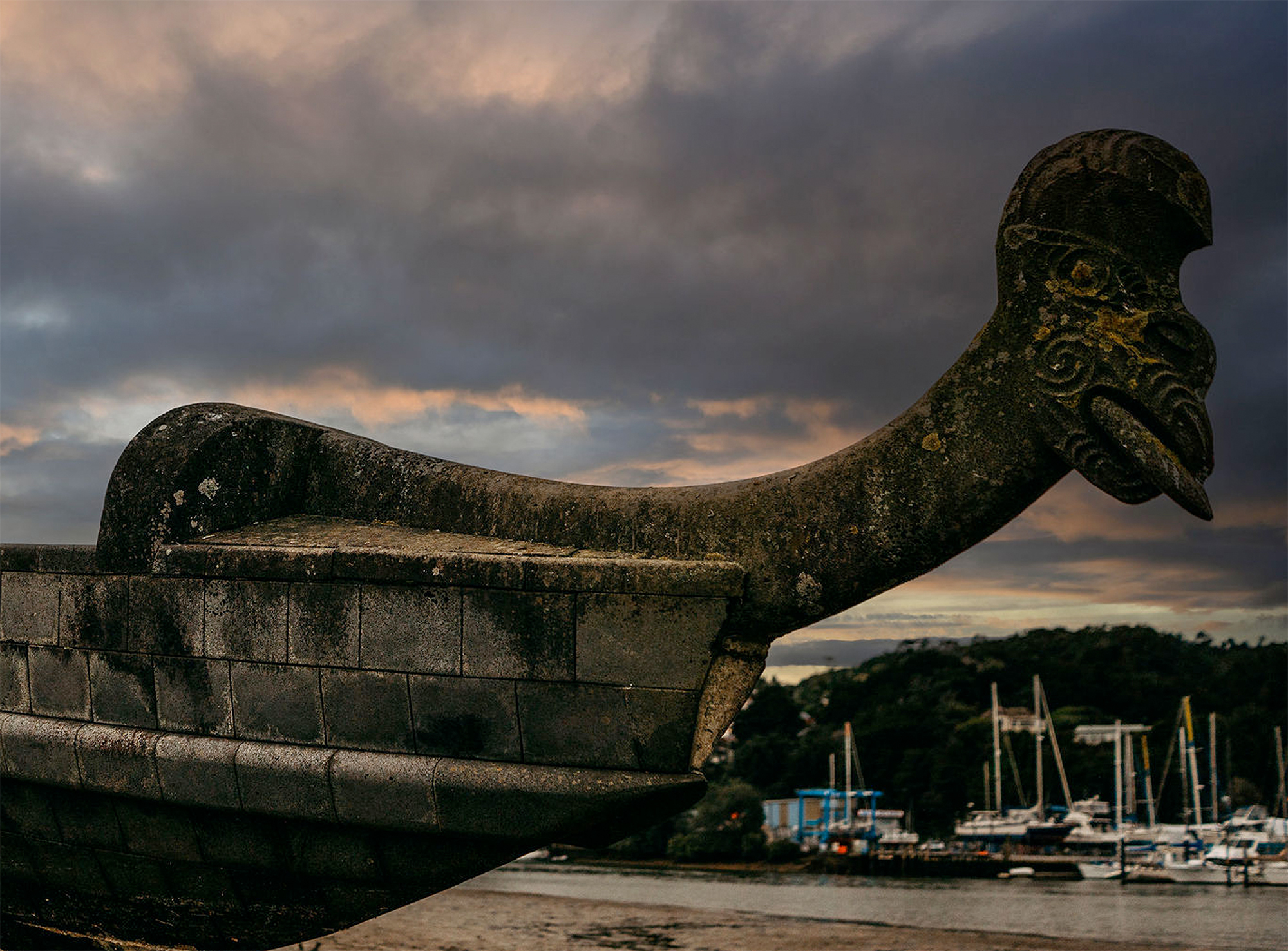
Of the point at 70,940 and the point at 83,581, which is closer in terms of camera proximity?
the point at 83,581

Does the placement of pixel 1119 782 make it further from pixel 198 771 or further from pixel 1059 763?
pixel 198 771

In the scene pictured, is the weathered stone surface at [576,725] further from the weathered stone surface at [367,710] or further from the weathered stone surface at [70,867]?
the weathered stone surface at [70,867]

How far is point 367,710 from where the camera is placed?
5.21 m

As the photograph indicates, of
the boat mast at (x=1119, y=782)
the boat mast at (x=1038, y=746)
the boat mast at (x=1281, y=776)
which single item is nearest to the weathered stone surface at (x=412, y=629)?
the boat mast at (x=1119, y=782)

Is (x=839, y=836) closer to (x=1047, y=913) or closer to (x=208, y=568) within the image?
(x=1047, y=913)

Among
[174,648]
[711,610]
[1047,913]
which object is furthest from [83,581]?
[1047,913]

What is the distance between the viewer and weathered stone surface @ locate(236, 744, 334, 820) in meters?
5.24

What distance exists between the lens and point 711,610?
4.72 metres

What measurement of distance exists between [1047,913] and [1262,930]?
675cm

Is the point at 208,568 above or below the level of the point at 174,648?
above

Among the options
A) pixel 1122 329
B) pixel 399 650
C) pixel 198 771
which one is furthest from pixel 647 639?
pixel 198 771

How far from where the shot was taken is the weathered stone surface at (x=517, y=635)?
192 inches

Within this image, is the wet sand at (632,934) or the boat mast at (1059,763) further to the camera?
the boat mast at (1059,763)

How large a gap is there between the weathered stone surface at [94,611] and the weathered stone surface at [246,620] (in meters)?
0.66
